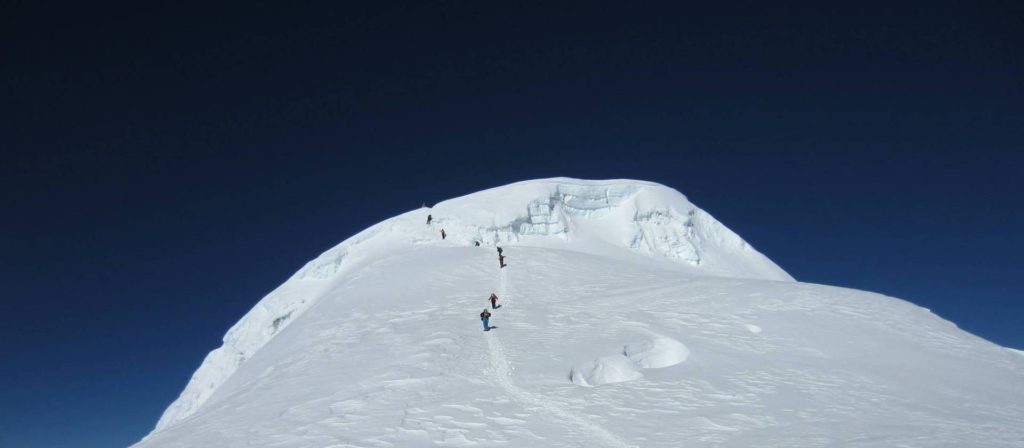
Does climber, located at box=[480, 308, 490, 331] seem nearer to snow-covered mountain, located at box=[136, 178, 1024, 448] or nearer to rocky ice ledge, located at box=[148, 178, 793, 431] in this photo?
snow-covered mountain, located at box=[136, 178, 1024, 448]

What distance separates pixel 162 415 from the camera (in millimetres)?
48844

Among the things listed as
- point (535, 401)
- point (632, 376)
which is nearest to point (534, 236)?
point (632, 376)

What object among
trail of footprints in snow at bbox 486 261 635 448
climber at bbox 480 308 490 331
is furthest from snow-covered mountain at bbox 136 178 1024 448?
climber at bbox 480 308 490 331

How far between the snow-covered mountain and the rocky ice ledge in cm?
895

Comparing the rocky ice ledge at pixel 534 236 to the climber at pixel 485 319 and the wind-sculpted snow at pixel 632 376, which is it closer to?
the wind-sculpted snow at pixel 632 376

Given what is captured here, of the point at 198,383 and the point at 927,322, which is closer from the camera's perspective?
the point at 927,322

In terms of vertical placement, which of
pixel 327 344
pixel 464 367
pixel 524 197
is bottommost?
pixel 464 367

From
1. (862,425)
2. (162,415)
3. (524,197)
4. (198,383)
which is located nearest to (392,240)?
(524,197)

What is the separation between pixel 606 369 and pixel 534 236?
107 ft

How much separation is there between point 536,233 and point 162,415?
36.8 meters

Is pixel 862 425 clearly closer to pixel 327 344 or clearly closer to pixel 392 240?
pixel 327 344

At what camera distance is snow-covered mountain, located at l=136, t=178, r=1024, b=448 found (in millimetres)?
13016

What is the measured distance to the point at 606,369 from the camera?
688 inches

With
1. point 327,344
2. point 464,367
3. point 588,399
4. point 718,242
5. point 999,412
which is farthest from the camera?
point 718,242
